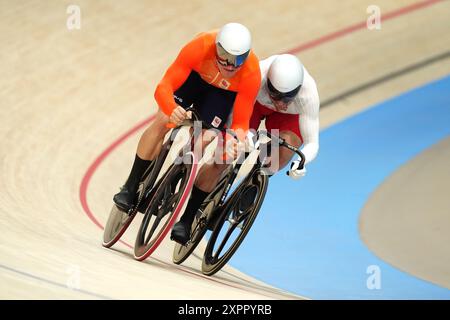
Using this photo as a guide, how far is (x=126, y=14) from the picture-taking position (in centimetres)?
731

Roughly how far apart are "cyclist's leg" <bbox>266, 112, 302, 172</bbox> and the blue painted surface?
95cm

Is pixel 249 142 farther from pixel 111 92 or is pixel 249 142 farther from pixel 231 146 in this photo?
pixel 111 92

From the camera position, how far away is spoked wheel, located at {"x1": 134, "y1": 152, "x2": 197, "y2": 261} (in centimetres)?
391

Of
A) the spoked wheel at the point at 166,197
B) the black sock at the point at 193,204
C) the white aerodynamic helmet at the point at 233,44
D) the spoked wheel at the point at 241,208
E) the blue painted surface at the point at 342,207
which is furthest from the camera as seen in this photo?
the blue painted surface at the point at 342,207

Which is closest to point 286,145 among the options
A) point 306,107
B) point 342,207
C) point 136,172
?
point 306,107

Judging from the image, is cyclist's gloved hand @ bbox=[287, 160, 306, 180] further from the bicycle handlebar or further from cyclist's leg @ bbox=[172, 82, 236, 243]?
cyclist's leg @ bbox=[172, 82, 236, 243]

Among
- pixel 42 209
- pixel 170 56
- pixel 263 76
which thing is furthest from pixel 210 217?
pixel 170 56

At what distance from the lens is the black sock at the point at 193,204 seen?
4180 mm

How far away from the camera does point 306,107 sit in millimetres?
4086

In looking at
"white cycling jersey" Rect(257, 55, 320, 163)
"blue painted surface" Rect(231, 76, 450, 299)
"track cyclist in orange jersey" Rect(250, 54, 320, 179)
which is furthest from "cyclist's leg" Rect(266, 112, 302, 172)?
"blue painted surface" Rect(231, 76, 450, 299)

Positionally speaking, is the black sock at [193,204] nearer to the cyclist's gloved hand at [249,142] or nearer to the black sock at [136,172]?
the black sock at [136,172]

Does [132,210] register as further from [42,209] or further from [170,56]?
[170,56]

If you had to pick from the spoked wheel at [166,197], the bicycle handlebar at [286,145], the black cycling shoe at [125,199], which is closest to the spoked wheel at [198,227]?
the spoked wheel at [166,197]

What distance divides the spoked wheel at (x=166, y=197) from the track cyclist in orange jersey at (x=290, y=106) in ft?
1.50
